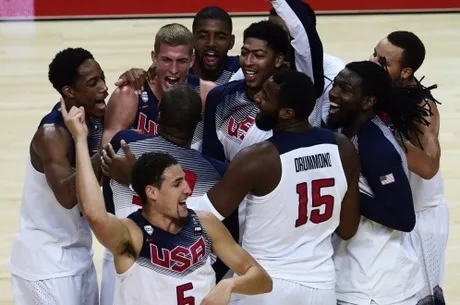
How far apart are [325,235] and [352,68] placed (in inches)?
26.3

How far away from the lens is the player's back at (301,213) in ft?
12.5

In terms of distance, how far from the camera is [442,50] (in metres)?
10.3

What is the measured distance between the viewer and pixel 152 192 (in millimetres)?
3498

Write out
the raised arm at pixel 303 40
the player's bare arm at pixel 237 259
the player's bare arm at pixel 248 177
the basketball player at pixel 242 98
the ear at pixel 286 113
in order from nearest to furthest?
the player's bare arm at pixel 237 259 → the player's bare arm at pixel 248 177 → the ear at pixel 286 113 → the basketball player at pixel 242 98 → the raised arm at pixel 303 40

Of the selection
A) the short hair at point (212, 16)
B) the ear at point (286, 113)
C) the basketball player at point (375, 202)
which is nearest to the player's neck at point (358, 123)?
the basketball player at point (375, 202)

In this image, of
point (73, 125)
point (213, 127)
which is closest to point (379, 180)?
point (213, 127)

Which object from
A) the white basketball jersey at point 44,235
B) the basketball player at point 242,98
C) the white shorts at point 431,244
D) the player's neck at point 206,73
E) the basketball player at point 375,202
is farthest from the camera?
the player's neck at point 206,73

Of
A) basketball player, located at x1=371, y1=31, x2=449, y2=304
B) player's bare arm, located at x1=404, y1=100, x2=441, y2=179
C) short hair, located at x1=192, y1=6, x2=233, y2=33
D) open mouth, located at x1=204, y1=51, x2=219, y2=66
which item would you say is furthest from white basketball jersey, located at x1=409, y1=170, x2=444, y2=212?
short hair, located at x1=192, y1=6, x2=233, y2=33

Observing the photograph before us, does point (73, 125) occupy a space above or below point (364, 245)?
above

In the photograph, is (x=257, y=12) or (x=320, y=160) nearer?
(x=320, y=160)

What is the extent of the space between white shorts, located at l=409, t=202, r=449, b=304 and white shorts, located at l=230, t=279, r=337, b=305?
711 mm

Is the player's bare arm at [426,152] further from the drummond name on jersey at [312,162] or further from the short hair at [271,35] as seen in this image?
the short hair at [271,35]

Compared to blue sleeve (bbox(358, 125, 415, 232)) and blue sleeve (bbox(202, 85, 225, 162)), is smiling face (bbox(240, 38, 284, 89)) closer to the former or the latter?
blue sleeve (bbox(202, 85, 225, 162))

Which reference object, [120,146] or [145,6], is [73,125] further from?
[145,6]
